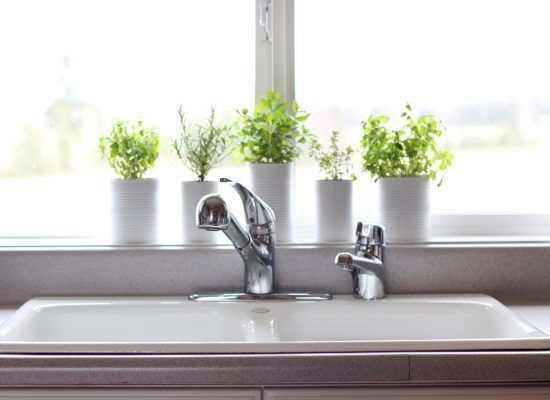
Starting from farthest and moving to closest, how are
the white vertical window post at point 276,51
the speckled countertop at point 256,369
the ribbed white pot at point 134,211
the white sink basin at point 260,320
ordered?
the white vertical window post at point 276,51 < the ribbed white pot at point 134,211 < the white sink basin at point 260,320 < the speckled countertop at point 256,369

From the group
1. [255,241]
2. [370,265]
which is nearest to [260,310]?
[255,241]

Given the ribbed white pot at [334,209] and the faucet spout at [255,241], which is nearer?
the faucet spout at [255,241]

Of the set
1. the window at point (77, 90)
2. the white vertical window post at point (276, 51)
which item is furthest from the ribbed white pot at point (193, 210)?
the white vertical window post at point (276, 51)

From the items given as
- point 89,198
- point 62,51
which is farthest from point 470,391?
point 62,51

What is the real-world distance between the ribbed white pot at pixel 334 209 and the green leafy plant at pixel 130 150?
0.43m

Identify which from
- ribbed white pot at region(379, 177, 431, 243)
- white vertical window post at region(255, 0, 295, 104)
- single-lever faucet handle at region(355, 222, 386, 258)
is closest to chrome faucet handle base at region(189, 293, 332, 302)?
single-lever faucet handle at region(355, 222, 386, 258)

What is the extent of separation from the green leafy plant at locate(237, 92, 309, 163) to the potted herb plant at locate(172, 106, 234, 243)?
6cm

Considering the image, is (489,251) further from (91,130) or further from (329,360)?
(91,130)

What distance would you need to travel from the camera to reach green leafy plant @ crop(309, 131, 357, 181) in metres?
1.95

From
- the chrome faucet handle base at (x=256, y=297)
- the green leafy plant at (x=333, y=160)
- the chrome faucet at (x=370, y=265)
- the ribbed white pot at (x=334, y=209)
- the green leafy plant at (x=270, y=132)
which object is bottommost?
the chrome faucet handle base at (x=256, y=297)

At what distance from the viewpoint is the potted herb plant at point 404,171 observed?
1.91 m

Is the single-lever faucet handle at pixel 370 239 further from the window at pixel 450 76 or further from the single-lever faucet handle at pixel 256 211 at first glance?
the window at pixel 450 76

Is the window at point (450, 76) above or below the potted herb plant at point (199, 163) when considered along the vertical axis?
above

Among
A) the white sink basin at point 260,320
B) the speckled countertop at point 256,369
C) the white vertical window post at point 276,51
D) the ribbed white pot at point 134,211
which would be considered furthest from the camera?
the white vertical window post at point 276,51
